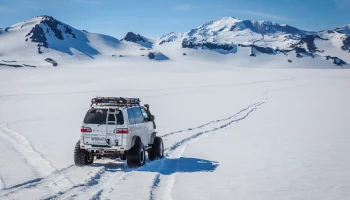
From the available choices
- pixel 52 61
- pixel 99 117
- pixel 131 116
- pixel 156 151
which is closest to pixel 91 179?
pixel 99 117

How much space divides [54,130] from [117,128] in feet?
40.9

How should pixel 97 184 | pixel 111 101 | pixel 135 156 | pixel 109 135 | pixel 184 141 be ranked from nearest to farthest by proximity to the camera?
1. pixel 97 184
2. pixel 109 135
3. pixel 135 156
4. pixel 111 101
5. pixel 184 141

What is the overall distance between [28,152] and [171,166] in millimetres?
6550

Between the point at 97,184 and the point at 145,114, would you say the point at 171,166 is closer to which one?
the point at 145,114

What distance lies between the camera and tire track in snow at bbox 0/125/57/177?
1300 cm

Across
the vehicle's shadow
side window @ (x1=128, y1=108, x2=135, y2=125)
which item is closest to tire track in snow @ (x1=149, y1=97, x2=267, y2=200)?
the vehicle's shadow

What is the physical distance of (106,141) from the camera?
13.2 meters

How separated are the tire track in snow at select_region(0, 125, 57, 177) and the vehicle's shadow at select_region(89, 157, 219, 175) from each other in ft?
5.45

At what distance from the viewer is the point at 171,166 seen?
1413 cm

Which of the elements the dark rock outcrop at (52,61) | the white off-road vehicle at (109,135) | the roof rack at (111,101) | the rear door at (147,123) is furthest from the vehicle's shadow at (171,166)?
the dark rock outcrop at (52,61)

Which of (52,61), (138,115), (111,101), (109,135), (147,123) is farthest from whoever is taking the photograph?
(52,61)

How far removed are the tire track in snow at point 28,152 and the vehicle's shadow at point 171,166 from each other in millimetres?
1660

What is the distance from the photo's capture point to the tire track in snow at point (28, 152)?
42.7 feet

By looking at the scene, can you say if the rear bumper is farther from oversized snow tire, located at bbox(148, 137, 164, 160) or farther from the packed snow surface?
oversized snow tire, located at bbox(148, 137, 164, 160)
